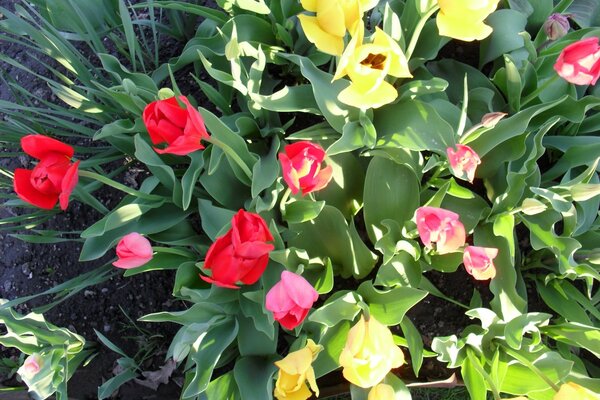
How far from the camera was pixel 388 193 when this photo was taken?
A: 46.9 inches

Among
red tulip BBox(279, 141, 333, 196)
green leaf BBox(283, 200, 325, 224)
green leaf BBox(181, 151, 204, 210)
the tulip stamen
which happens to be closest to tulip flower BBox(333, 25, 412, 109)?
the tulip stamen

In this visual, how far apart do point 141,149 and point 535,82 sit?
0.84 meters

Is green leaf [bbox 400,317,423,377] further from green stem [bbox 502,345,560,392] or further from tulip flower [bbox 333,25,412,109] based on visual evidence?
tulip flower [bbox 333,25,412,109]

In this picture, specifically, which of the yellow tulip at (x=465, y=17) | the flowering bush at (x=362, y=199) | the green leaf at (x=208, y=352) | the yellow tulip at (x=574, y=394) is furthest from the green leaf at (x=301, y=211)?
the yellow tulip at (x=574, y=394)

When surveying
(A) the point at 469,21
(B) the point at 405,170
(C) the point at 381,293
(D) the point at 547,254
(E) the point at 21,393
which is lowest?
(E) the point at 21,393

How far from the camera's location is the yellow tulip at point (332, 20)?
3.06 ft

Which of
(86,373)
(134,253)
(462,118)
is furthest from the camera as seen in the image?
(86,373)

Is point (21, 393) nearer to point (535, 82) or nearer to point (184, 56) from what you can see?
point (184, 56)

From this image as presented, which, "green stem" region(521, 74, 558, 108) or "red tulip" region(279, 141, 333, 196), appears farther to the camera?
"green stem" region(521, 74, 558, 108)

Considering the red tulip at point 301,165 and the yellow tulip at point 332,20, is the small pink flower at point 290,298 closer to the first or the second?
the red tulip at point 301,165

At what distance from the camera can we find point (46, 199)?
0.96 metres

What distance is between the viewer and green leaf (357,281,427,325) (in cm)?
104

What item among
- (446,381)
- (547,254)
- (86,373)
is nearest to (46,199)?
(86,373)

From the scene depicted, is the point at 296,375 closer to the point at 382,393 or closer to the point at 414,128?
the point at 382,393
